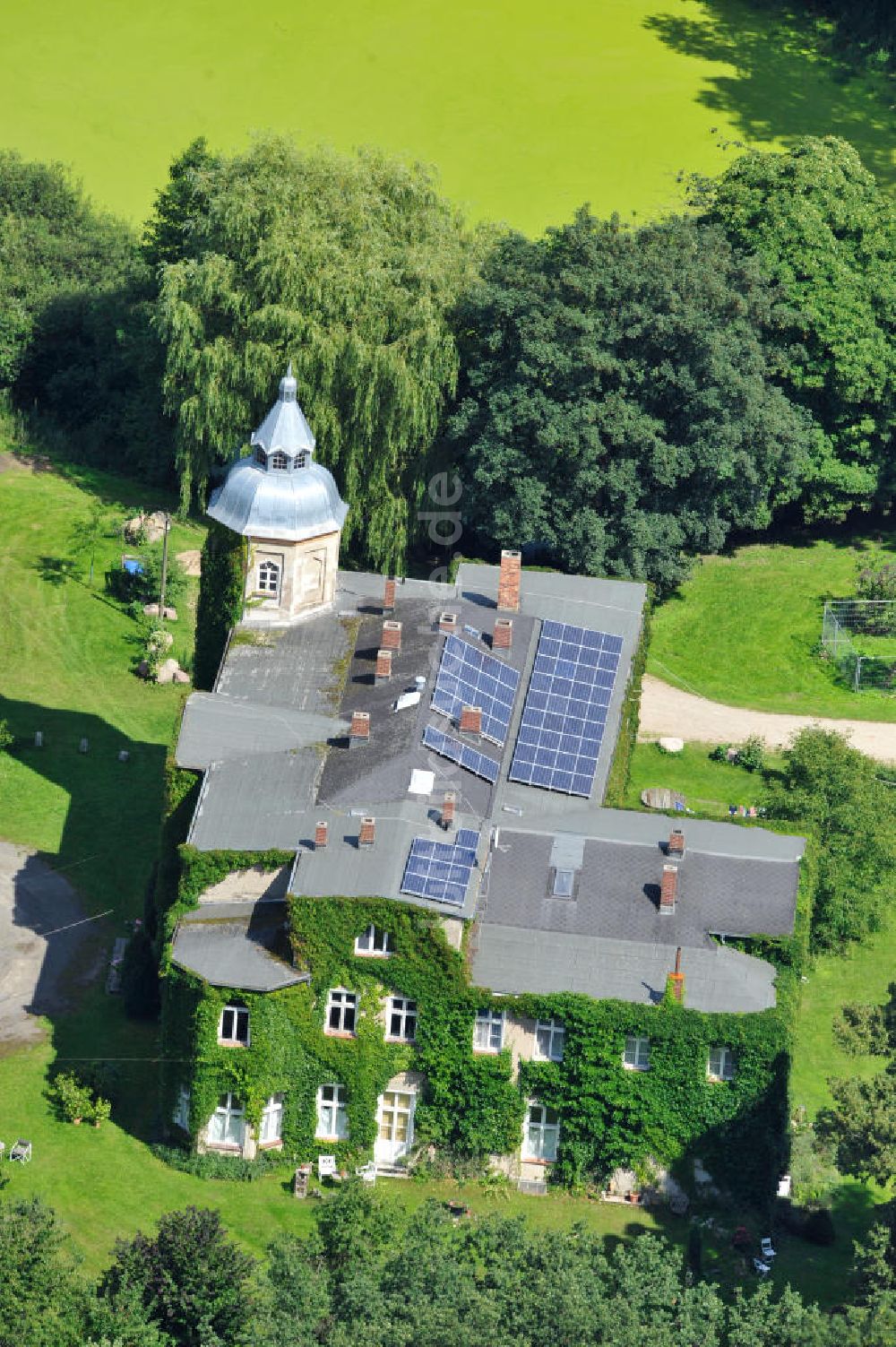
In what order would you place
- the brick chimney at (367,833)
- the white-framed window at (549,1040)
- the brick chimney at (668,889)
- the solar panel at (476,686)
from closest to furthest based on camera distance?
the white-framed window at (549,1040) < the brick chimney at (367,833) < the brick chimney at (668,889) < the solar panel at (476,686)

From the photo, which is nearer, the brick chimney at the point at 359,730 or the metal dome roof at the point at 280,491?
the brick chimney at the point at 359,730

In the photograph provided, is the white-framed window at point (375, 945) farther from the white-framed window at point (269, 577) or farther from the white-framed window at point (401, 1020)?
the white-framed window at point (269, 577)

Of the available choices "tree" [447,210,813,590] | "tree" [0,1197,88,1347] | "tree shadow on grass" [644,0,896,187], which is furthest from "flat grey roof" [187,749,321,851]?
"tree shadow on grass" [644,0,896,187]

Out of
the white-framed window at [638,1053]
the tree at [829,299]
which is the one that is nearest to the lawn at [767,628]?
the tree at [829,299]

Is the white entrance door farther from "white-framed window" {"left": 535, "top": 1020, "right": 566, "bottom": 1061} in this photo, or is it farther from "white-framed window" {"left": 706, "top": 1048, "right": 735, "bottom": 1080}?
"white-framed window" {"left": 706, "top": 1048, "right": 735, "bottom": 1080}

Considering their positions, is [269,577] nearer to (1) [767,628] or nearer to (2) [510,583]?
(2) [510,583]

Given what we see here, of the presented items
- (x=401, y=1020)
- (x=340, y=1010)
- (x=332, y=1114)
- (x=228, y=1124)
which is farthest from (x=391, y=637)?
(x=228, y=1124)
